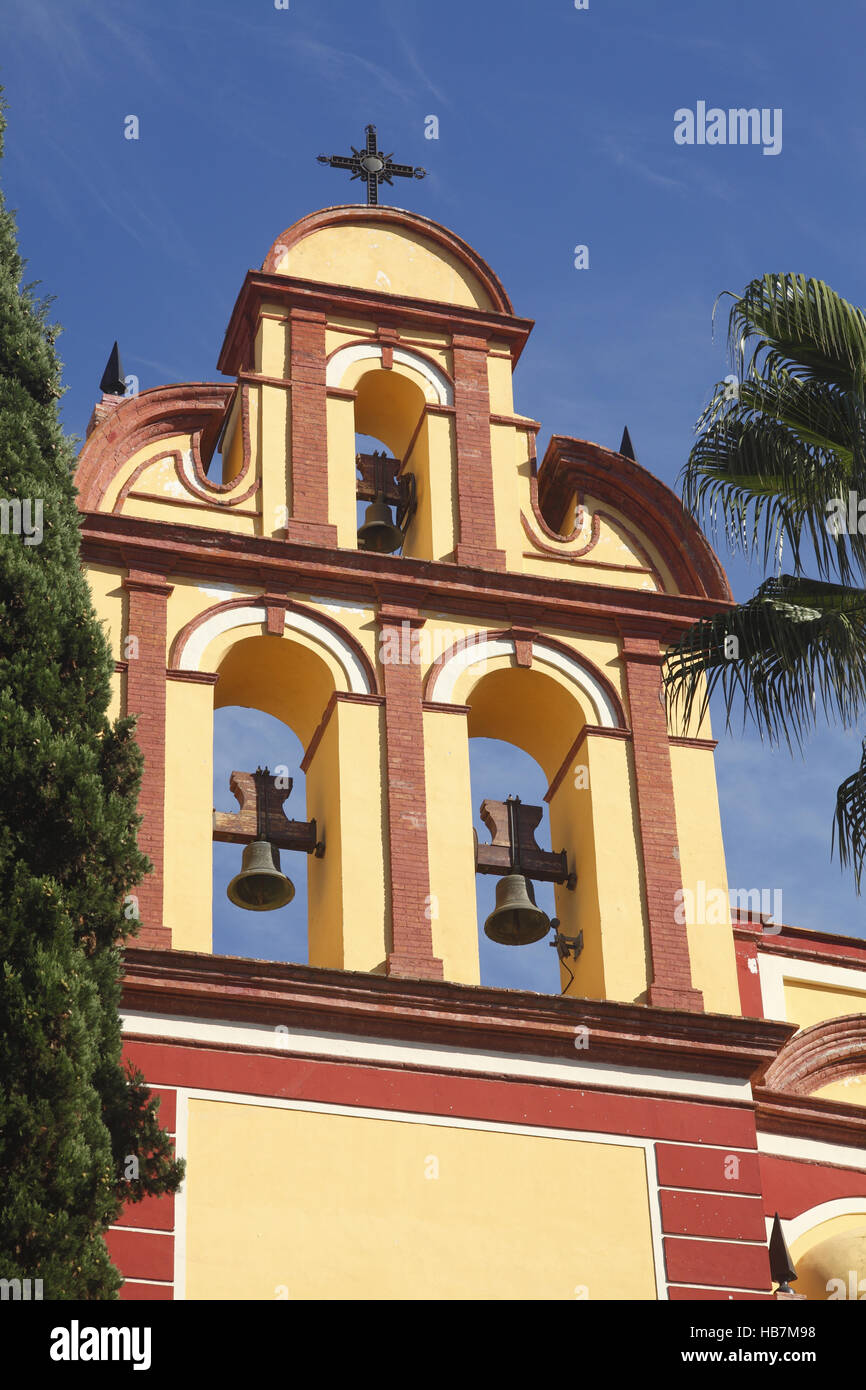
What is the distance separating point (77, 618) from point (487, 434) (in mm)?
6732

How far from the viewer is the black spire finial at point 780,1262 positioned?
57.0 ft

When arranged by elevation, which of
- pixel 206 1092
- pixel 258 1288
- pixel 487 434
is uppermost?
pixel 487 434

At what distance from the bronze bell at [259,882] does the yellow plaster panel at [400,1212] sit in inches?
90.5

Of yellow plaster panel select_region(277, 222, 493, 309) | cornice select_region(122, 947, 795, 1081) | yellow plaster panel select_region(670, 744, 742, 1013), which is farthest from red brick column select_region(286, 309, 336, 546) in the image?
cornice select_region(122, 947, 795, 1081)

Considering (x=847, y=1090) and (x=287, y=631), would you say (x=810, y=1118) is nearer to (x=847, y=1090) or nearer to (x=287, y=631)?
(x=847, y=1090)

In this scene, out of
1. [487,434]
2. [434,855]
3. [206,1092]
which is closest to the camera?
[206,1092]

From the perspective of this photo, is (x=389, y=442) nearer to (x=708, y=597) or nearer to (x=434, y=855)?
(x=708, y=597)

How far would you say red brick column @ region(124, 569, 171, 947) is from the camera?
17797mm

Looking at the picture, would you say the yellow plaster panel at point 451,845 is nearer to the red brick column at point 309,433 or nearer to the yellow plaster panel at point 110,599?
the red brick column at point 309,433

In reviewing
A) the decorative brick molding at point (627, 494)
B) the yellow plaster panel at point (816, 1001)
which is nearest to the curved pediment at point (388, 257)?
the decorative brick molding at point (627, 494)

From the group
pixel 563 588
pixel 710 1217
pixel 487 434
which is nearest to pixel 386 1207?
pixel 710 1217

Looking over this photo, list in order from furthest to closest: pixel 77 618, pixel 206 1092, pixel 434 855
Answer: pixel 434 855, pixel 206 1092, pixel 77 618

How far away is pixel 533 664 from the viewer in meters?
20.3

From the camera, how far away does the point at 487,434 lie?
2169 centimetres
